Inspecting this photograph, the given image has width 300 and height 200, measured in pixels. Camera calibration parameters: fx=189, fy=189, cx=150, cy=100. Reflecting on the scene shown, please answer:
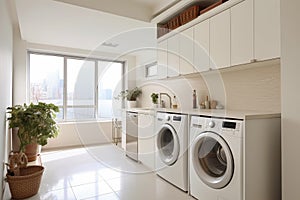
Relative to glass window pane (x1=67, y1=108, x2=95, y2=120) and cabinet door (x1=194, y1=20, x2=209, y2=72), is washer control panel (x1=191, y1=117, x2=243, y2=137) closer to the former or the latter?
cabinet door (x1=194, y1=20, x2=209, y2=72)

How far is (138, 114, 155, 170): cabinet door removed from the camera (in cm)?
277

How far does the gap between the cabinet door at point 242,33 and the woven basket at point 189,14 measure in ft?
1.92

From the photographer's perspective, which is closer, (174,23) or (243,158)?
(243,158)

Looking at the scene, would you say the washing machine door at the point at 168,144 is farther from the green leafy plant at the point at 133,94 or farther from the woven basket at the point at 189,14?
the green leafy plant at the point at 133,94

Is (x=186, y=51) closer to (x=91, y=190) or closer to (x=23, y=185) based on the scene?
(x=91, y=190)

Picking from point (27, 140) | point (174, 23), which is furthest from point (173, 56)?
point (27, 140)

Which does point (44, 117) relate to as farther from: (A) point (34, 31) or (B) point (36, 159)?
(A) point (34, 31)

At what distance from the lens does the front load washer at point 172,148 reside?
2.15 meters

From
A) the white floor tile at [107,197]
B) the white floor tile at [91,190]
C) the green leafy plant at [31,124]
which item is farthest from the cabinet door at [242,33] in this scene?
the green leafy plant at [31,124]

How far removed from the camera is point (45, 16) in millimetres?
2734

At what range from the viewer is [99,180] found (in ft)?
7.99

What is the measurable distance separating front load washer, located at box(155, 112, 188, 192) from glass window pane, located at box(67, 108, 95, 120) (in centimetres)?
268

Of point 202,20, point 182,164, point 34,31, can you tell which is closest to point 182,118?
point 182,164

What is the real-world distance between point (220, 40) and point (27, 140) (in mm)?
2492
